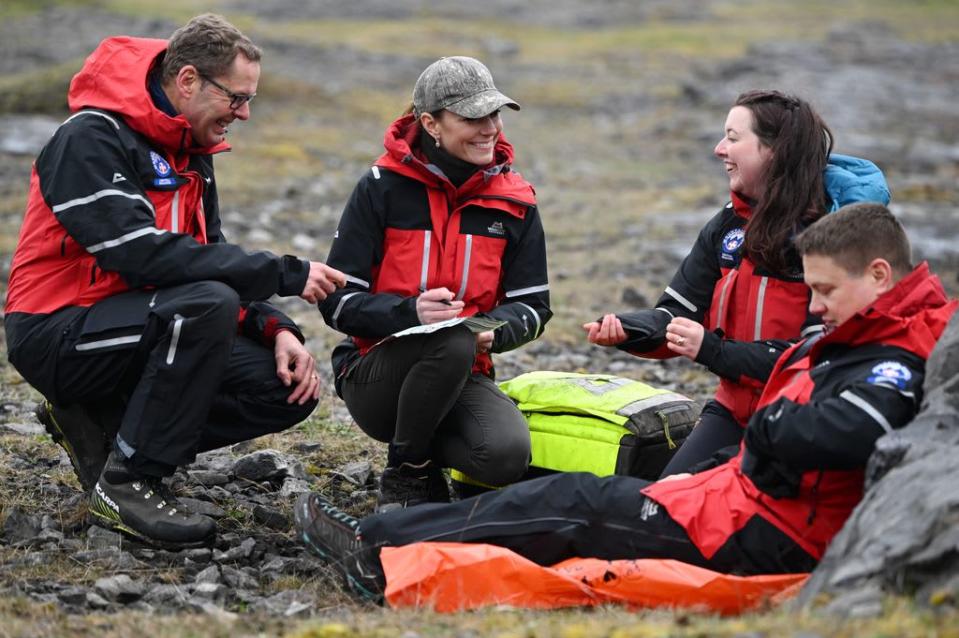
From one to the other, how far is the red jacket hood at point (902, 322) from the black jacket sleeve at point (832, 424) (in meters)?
0.09

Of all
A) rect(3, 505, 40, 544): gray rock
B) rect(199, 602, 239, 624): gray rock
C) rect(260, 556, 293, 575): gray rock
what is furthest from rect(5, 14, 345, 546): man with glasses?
rect(199, 602, 239, 624): gray rock

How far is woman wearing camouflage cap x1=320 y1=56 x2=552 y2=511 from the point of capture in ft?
22.4

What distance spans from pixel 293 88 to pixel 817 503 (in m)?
28.7

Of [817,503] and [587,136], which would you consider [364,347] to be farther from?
[587,136]

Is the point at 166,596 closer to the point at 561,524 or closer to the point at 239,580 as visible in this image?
the point at 239,580

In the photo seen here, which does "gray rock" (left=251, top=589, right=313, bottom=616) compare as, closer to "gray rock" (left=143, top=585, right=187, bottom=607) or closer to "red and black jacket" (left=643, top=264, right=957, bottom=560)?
"gray rock" (left=143, top=585, right=187, bottom=607)

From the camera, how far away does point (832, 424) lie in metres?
5.14

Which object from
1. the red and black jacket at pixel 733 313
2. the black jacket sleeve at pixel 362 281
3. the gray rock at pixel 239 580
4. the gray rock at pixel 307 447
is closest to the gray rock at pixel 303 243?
the gray rock at pixel 307 447

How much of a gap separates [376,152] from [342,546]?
21.0 metres

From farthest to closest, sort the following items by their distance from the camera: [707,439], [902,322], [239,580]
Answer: [707,439] < [239,580] < [902,322]

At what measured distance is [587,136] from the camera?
3103 centimetres

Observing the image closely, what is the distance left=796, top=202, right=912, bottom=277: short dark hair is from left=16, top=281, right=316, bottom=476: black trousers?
115 inches

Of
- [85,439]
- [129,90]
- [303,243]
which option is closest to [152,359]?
[85,439]

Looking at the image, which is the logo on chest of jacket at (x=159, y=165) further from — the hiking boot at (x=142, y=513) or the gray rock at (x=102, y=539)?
the gray rock at (x=102, y=539)
